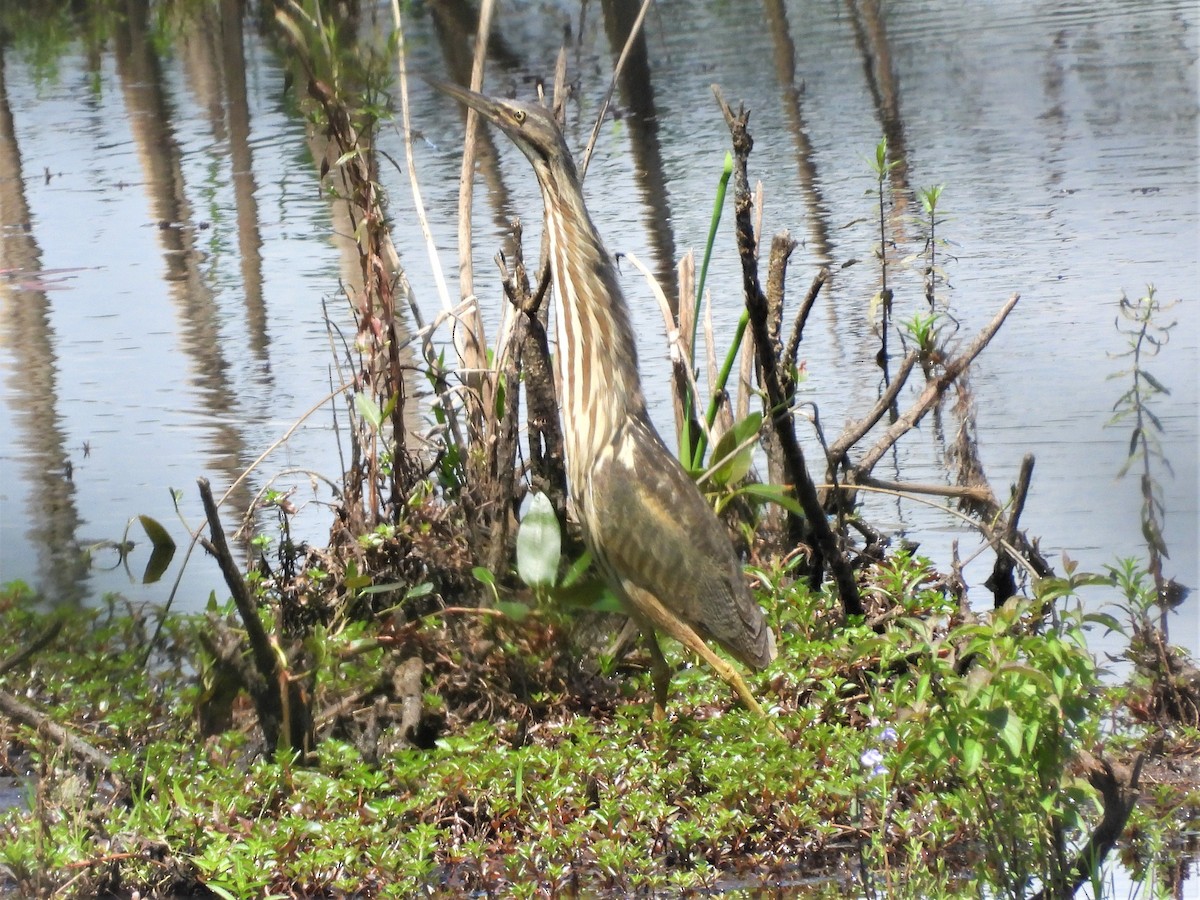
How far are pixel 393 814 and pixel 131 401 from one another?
206cm

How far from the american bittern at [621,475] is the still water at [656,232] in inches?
22.5

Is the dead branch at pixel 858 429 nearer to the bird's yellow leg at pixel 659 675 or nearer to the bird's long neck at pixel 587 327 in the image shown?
the bird's long neck at pixel 587 327

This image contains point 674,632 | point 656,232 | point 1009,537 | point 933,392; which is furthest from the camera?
point 656,232

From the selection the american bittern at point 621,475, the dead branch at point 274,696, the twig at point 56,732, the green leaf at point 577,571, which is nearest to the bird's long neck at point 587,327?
the american bittern at point 621,475

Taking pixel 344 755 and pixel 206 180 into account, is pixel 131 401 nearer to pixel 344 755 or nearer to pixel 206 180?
pixel 344 755

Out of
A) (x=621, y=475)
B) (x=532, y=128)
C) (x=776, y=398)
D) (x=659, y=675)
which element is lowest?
(x=659, y=675)

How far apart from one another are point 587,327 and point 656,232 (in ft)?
7.56

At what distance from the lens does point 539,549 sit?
2844 mm

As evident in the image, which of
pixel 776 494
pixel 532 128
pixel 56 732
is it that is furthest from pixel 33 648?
pixel 776 494

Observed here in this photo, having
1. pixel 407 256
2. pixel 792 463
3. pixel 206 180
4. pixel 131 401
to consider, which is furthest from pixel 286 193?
pixel 792 463

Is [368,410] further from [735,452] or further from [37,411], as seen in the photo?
[37,411]

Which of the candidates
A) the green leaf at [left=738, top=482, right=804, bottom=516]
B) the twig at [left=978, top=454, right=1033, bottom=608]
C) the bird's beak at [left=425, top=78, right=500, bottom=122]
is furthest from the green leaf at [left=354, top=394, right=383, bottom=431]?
the twig at [left=978, top=454, right=1033, bottom=608]

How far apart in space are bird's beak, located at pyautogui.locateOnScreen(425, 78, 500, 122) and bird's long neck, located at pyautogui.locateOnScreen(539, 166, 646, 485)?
0.16 m

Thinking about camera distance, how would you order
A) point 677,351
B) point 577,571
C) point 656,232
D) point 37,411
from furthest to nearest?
point 656,232
point 37,411
point 677,351
point 577,571
